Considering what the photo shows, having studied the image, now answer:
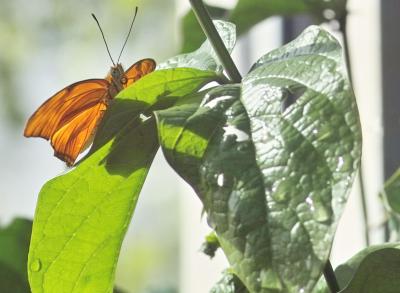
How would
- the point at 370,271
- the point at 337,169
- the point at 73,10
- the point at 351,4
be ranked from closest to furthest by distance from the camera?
the point at 337,169 → the point at 370,271 → the point at 351,4 → the point at 73,10

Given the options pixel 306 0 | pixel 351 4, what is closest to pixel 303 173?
pixel 306 0

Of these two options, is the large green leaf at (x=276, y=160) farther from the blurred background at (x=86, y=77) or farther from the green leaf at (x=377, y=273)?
the blurred background at (x=86, y=77)

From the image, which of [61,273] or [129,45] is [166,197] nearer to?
[129,45]

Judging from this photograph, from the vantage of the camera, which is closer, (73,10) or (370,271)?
(370,271)

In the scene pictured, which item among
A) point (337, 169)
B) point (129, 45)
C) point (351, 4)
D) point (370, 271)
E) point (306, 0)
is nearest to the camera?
point (337, 169)

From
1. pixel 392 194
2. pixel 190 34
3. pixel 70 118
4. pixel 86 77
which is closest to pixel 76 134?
pixel 70 118

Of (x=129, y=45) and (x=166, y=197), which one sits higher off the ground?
(x=129, y=45)

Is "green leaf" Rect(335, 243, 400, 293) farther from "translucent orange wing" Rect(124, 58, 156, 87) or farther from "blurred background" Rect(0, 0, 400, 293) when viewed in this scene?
"blurred background" Rect(0, 0, 400, 293)
